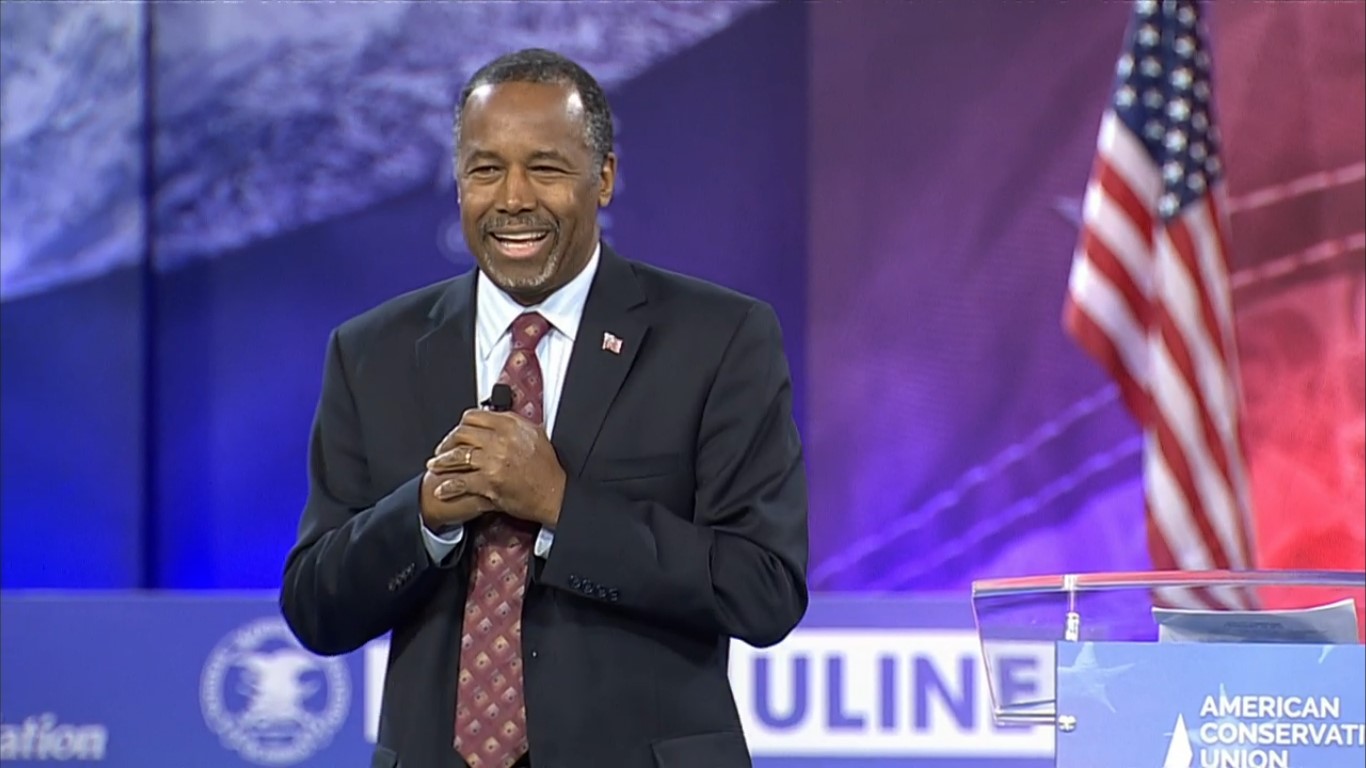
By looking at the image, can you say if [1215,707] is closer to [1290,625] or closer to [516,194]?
[1290,625]

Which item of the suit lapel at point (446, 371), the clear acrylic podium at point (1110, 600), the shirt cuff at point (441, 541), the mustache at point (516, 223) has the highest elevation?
the mustache at point (516, 223)

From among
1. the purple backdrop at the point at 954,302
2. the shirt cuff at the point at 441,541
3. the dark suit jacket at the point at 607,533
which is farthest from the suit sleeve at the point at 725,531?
the purple backdrop at the point at 954,302

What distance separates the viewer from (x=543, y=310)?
2193 millimetres

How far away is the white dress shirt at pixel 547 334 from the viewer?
216 centimetres

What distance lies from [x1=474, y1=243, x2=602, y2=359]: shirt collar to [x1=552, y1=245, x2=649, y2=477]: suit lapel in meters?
0.01

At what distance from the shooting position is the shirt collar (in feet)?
7.18

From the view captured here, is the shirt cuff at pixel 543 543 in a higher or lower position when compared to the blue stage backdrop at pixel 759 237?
lower

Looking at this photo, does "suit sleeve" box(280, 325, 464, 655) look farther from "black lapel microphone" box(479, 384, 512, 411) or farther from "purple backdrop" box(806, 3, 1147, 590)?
"purple backdrop" box(806, 3, 1147, 590)

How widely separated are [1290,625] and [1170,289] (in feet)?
8.75

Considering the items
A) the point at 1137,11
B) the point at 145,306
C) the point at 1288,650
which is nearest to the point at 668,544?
the point at 1288,650

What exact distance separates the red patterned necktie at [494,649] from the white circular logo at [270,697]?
2.26 m

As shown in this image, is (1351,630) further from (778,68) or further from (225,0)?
(225,0)

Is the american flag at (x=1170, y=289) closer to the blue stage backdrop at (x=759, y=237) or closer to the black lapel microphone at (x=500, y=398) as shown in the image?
the blue stage backdrop at (x=759, y=237)

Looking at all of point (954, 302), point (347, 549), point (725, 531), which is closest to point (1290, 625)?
point (725, 531)
